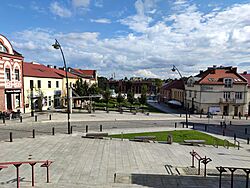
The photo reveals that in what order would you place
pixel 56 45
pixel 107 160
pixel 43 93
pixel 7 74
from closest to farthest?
pixel 107 160 < pixel 56 45 < pixel 7 74 < pixel 43 93

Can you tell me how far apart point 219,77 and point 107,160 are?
37.8m

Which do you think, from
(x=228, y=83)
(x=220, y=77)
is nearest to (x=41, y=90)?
(x=220, y=77)

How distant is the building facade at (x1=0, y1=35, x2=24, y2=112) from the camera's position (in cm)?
2798

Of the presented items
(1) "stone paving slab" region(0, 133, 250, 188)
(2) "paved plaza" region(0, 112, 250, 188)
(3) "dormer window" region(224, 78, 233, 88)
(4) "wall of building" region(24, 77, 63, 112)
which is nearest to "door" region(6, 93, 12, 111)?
(4) "wall of building" region(24, 77, 63, 112)

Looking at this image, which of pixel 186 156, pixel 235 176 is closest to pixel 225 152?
pixel 186 156

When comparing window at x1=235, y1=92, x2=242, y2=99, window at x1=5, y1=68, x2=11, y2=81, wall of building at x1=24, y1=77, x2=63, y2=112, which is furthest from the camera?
window at x1=235, y1=92, x2=242, y2=99

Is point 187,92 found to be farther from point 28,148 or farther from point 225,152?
point 28,148

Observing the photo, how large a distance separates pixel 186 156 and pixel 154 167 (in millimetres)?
3524

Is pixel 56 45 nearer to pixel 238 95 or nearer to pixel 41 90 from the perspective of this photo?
pixel 41 90

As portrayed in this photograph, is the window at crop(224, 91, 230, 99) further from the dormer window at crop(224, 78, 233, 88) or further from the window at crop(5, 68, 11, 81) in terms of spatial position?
the window at crop(5, 68, 11, 81)

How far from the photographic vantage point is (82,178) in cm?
927

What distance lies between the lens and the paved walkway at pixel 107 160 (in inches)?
352

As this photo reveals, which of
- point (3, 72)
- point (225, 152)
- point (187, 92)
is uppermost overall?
point (3, 72)

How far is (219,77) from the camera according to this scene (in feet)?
140
